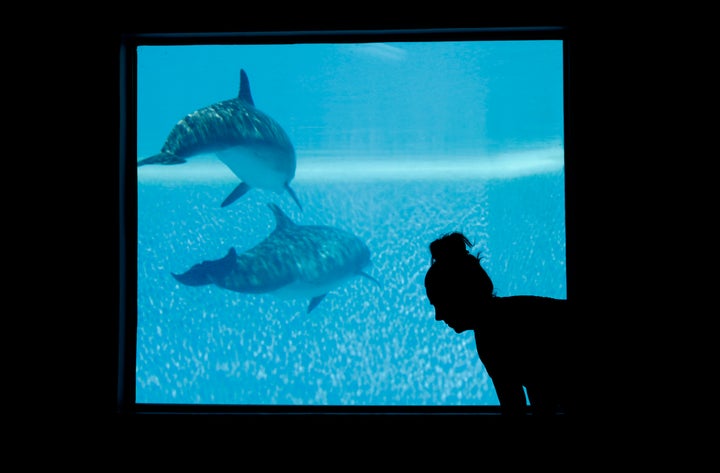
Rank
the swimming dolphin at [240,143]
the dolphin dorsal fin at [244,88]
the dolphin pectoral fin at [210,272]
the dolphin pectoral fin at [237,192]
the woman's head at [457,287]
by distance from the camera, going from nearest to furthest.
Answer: the woman's head at [457,287] → the swimming dolphin at [240,143] → the dolphin pectoral fin at [210,272] → the dolphin dorsal fin at [244,88] → the dolphin pectoral fin at [237,192]

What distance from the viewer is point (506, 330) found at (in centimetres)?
125

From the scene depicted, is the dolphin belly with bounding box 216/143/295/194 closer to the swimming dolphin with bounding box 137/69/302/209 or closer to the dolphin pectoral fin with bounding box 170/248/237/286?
the swimming dolphin with bounding box 137/69/302/209

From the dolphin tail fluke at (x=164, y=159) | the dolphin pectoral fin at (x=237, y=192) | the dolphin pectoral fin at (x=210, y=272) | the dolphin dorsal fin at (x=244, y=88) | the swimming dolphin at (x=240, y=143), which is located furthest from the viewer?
the dolphin pectoral fin at (x=237, y=192)

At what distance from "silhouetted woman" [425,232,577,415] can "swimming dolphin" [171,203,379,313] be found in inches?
110

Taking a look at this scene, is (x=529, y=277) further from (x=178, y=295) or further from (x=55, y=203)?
(x=55, y=203)

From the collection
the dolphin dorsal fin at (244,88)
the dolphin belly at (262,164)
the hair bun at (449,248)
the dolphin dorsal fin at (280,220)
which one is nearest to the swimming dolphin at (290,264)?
the dolphin dorsal fin at (280,220)

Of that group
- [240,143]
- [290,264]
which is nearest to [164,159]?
[240,143]

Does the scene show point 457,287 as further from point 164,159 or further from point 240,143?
point 240,143

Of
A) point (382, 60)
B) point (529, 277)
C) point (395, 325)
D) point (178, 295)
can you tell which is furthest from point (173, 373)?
point (382, 60)

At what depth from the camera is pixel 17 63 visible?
2314mm

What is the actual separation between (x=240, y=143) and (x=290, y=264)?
1.09 meters

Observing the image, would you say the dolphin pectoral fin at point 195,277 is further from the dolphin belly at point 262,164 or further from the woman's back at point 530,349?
the woman's back at point 530,349

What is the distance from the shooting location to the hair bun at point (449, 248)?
4.08 ft

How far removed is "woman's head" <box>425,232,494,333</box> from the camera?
1208 mm
